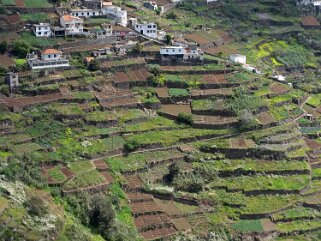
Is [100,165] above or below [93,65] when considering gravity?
below

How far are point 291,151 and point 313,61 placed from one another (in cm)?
2088

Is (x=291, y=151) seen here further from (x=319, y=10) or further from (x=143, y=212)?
(x=319, y=10)


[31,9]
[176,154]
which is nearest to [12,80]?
[176,154]

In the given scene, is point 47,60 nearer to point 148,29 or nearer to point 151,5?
point 148,29

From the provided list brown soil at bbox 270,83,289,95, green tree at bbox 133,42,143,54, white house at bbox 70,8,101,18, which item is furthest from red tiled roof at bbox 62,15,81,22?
brown soil at bbox 270,83,289,95

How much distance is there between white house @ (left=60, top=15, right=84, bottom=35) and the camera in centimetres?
5747

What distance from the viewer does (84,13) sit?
6166 centimetres

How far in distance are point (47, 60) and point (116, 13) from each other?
37.8ft

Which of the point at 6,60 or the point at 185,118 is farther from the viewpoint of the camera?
the point at 6,60

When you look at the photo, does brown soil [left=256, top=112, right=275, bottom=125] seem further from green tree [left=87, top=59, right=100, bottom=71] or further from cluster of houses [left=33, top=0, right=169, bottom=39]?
green tree [left=87, top=59, right=100, bottom=71]

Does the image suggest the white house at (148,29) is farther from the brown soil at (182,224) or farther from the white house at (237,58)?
the brown soil at (182,224)

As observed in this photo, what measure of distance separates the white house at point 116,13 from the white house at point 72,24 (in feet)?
14.4

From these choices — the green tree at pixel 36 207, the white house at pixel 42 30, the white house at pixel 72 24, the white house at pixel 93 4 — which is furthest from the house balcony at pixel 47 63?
the green tree at pixel 36 207

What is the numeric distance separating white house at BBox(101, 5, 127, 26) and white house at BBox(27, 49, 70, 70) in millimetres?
9674
